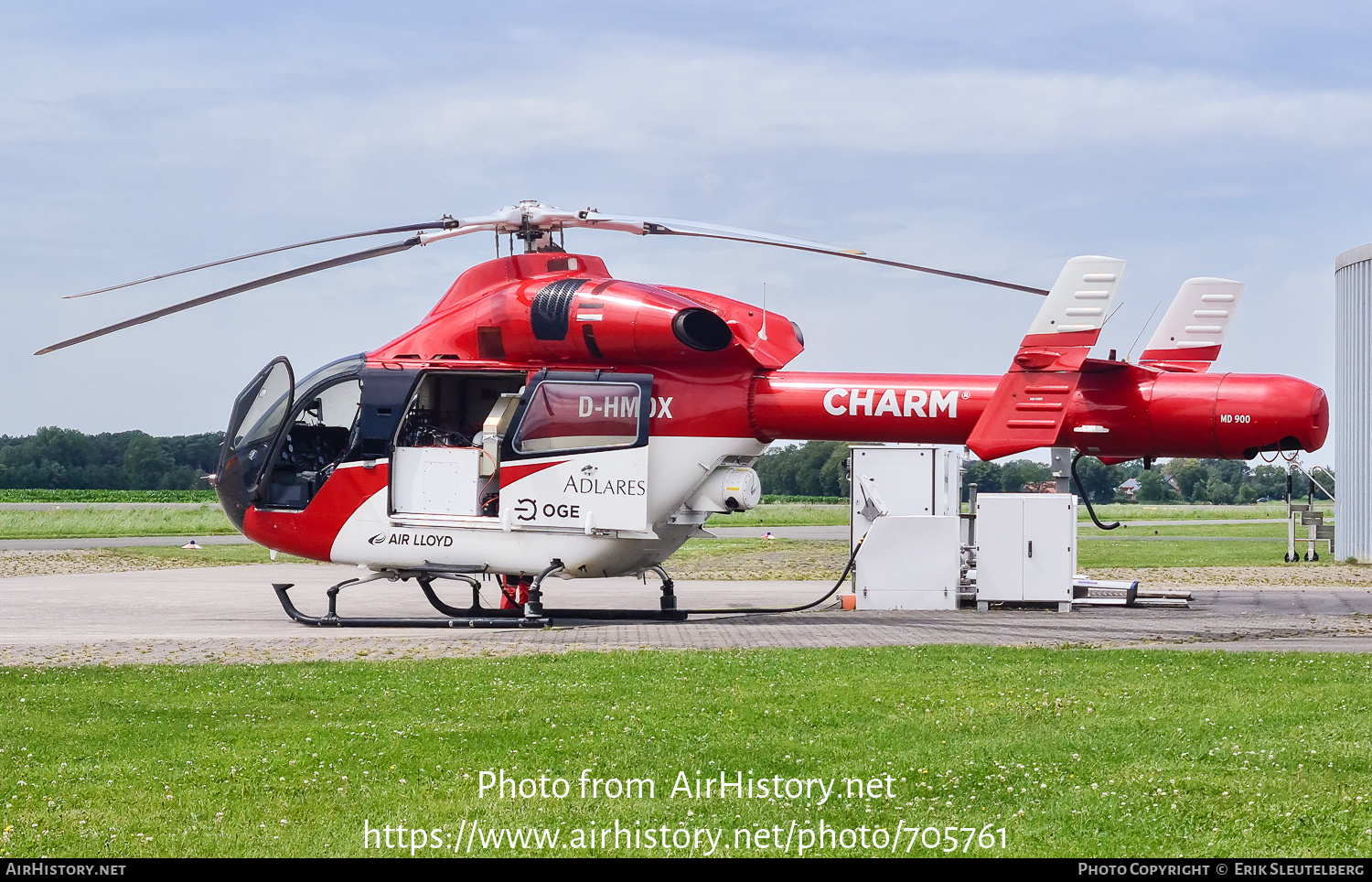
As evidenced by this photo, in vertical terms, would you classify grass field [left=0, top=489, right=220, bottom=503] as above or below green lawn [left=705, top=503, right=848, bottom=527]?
above

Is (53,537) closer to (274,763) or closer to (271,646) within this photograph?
(271,646)

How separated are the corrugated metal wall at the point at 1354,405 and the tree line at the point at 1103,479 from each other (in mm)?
34916

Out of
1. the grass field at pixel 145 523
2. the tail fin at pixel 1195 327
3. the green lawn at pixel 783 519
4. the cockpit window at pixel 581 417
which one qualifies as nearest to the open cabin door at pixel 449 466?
Result: the cockpit window at pixel 581 417

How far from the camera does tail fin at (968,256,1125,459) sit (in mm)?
13883

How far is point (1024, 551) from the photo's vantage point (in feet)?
58.1

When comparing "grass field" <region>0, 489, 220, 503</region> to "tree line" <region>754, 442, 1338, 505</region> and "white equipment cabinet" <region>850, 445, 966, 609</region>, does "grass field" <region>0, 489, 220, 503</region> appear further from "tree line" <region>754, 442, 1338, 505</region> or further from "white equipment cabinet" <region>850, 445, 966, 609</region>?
"white equipment cabinet" <region>850, 445, 966, 609</region>

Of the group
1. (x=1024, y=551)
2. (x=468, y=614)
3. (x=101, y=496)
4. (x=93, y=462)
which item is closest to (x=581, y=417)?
(x=468, y=614)

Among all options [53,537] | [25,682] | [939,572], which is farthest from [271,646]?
[53,537]

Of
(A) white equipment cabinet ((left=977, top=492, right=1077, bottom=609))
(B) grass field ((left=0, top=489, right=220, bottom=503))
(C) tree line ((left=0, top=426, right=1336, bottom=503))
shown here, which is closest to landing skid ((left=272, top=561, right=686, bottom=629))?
(A) white equipment cabinet ((left=977, top=492, right=1077, bottom=609))

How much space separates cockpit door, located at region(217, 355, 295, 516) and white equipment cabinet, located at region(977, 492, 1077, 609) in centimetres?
975

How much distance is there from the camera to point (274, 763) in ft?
23.7

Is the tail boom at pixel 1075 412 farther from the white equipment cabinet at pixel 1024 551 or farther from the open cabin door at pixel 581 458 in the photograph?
the white equipment cabinet at pixel 1024 551

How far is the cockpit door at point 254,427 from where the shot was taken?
54.6 ft
